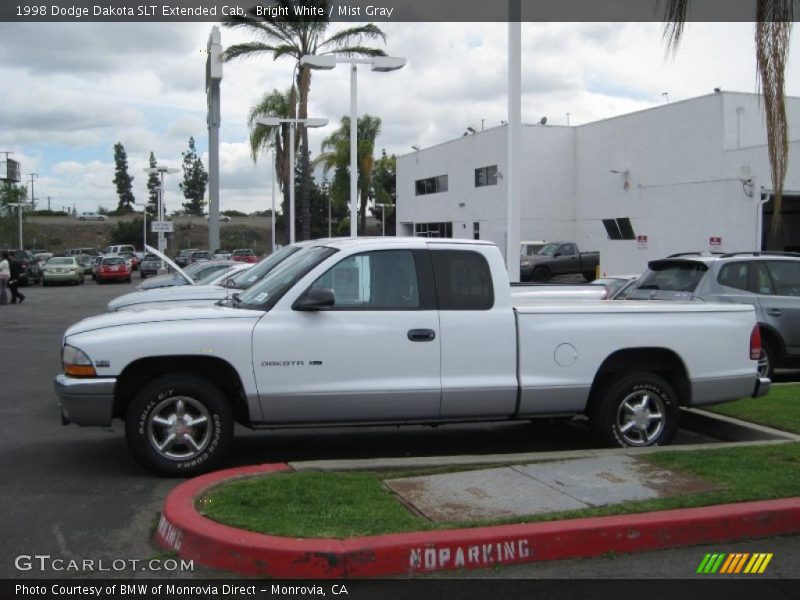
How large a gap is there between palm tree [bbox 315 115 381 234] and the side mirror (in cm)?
4514

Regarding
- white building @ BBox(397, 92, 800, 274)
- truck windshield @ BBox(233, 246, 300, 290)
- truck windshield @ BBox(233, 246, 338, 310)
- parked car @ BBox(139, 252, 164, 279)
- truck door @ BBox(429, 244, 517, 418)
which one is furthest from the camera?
parked car @ BBox(139, 252, 164, 279)

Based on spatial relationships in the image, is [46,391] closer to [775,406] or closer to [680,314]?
[680,314]

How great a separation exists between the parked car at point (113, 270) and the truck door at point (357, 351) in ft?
133

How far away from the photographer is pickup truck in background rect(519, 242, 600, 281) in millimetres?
34969

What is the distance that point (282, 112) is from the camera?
42688mm

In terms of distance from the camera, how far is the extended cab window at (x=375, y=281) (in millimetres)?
7055

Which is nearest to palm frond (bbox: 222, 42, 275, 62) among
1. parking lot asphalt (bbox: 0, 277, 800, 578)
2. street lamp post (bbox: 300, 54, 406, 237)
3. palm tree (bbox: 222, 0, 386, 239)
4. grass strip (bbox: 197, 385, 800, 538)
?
palm tree (bbox: 222, 0, 386, 239)

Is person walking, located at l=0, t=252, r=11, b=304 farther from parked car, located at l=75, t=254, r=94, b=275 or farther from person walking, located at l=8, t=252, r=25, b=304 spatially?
parked car, located at l=75, t=254, r=94, b=275

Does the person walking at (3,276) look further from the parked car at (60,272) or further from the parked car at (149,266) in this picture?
the parked car at (149,266)

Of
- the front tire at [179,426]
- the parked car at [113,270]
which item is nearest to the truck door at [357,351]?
the front tire at [179,426]

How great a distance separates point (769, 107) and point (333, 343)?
13.4 ft

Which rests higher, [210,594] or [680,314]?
[680,314]

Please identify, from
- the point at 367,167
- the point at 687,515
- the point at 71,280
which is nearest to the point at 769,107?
the point at 687,515

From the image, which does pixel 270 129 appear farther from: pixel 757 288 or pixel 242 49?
pixel 757 288
